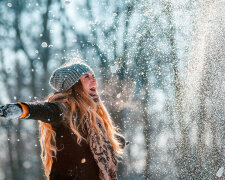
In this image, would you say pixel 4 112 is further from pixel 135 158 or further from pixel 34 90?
pixel 135 158

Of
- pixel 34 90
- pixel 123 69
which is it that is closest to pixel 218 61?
pixel 123 69

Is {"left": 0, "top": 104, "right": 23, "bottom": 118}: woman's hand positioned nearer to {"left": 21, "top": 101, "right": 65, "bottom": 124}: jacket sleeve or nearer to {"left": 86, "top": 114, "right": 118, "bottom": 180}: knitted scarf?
{"left": 21, "top": 101, "right": 65, "bottom": 124}: jacket sleeve

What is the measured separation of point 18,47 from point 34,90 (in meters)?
1.46

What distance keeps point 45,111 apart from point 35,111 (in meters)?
0.08

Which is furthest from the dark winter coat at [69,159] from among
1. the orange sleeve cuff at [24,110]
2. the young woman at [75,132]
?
the orange sleeve cuff at [24,110]

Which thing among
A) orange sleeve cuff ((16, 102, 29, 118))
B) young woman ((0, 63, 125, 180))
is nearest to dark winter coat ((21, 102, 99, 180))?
young woman ((0, 63, 125, 180))

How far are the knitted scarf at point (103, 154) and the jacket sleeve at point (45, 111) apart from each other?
33 centimetres

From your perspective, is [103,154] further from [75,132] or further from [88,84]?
[88,84]

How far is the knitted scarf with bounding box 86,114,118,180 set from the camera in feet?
7.00

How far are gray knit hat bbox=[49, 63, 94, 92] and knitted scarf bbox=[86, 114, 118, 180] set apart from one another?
0.37 meters

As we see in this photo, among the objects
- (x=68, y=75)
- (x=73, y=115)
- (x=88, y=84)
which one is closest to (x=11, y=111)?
(x=73, y=115)

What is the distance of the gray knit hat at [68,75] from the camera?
7.55 ft

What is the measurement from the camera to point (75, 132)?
6.70ft

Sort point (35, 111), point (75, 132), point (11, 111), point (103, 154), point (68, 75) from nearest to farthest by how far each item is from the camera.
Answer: point (11, 111) < point (35, 111) < point (75, 132) < point (103, 154) < point (68, 75)
